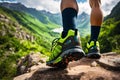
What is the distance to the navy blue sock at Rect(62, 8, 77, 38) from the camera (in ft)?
18.8

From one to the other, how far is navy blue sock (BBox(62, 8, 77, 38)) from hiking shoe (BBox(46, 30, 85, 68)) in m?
0.15

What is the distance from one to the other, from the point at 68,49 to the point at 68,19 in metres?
0.73

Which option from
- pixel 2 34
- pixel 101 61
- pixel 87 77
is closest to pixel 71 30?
pixel 87 77

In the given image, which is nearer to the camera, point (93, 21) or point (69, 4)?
point (69, 4)

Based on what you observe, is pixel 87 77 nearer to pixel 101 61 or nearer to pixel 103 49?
pixel 101 61

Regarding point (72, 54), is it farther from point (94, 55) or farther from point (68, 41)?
point (94, 55)

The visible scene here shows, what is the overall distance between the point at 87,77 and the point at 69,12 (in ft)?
5.23

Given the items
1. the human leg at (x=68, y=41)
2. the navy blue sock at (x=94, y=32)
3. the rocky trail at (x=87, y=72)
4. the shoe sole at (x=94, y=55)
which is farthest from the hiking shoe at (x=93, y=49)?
the human leg at (x=68, y=41)

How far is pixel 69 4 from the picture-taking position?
5859 mm

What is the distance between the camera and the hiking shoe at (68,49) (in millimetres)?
5359

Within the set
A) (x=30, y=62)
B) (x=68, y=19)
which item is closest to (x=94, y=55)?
(x=68, y=19)

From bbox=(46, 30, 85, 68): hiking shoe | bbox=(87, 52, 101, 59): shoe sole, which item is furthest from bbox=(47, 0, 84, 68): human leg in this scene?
bbox=(87, 52, 101, 59): shoe sole

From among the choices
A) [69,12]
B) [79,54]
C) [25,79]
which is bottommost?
[25,79]

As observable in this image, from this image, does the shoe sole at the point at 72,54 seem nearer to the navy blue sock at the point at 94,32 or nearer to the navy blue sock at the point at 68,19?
the navy blue sock at the point at 68,19
